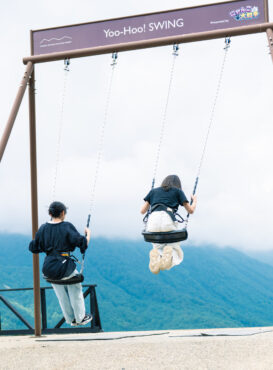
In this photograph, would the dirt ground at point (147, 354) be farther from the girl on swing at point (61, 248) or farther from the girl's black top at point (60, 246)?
the girl's black top at point (60, 246)

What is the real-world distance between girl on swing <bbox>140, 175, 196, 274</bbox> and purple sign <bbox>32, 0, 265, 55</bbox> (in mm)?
2484

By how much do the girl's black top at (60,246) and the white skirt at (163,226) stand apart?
954mm

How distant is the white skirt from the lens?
23.3ft

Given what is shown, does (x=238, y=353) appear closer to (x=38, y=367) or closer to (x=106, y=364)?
(x=106, y=364)

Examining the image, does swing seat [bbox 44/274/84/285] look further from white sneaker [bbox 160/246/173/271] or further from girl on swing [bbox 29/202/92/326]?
white sneaker [bbox 160/246/173/271]

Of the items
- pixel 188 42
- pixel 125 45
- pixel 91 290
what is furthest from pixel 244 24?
pixel 91 290

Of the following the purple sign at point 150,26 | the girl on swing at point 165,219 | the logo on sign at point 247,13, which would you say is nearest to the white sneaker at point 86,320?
the girl on swing at point 165,219

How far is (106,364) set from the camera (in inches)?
255

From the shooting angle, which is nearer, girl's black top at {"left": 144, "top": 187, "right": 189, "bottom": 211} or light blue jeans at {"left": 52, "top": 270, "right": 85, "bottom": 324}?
girl's black top at {"left": 144, "top": 187, "right": 189, "bottom": 211}

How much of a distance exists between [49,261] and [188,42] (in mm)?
3959

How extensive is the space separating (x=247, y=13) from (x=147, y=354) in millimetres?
5229

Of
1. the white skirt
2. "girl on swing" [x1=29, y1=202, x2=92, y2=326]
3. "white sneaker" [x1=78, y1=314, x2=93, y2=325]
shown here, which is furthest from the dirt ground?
the white skirt

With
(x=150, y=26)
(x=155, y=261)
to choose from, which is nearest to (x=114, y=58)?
(x=150, y=26)

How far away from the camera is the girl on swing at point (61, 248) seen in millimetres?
7086
